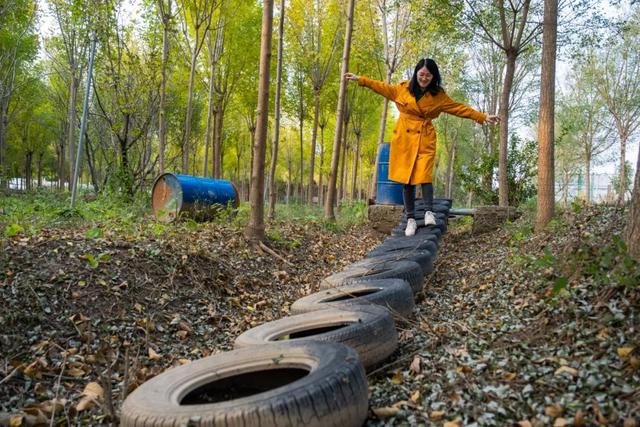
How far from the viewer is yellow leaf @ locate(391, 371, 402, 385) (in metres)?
2.60

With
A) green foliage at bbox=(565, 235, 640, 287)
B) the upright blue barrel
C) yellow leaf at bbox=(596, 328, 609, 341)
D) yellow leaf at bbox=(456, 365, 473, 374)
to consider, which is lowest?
yellow leaf at bbox=(456, 365, 473, 374)

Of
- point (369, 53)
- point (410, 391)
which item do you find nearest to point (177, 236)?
point (410, 391)

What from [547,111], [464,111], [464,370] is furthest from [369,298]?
[547,111]

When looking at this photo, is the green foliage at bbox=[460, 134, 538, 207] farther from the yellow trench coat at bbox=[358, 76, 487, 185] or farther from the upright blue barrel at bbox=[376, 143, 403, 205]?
the yellow trench coat at bbox=[358, 76, 487, 185]

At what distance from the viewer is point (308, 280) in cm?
563

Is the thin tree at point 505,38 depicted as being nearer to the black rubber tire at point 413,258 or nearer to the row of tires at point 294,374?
the black rubber tire at point 413,258

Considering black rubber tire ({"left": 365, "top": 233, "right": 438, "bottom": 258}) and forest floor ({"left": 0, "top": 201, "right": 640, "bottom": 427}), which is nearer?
forest floor ({"left": 0, "top": 201, "right": 640, "bottom": 427})

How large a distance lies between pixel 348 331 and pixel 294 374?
45cm

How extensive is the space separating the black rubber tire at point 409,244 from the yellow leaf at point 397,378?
2709mm

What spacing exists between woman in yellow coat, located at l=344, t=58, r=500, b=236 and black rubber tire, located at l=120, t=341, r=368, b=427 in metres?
3.70

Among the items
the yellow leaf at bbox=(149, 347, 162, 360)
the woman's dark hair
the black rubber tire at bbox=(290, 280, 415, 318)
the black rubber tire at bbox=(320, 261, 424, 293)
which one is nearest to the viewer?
the yellow leaf at bbox=(149, 347, 162, 360)

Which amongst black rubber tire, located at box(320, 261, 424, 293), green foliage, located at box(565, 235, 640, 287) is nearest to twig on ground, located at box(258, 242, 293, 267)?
black rubber tire, located at box(320, 261, 424, 293)

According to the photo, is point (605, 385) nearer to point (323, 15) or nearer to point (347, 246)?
point (347, 246)

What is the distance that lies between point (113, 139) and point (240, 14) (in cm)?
554
